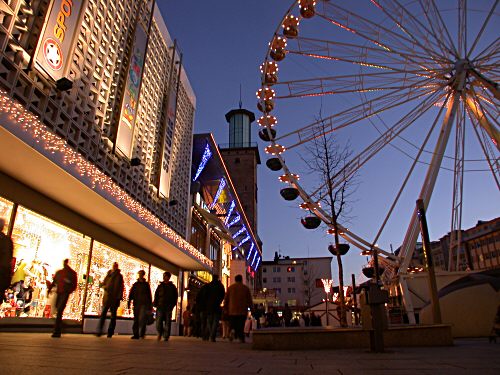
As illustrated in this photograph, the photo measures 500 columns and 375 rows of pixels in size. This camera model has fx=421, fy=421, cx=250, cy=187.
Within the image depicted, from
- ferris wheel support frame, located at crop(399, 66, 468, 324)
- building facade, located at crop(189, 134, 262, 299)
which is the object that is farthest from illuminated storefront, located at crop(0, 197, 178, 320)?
ferris wheel support frame, located at crop(399, 66, 468, 324)

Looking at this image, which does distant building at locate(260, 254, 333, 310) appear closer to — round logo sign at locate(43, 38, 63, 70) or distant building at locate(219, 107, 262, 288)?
distant building at locate(219, 107, 262, 288)

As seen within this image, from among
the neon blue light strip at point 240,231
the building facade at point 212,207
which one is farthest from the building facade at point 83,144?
the neon blue light strip at point 240,231

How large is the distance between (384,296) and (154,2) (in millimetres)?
17932

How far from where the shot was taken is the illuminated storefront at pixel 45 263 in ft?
35.2

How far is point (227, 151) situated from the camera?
76.7 metres

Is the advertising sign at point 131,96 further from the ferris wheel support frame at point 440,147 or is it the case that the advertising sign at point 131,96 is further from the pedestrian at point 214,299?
the ferris wheel support frame at point 440,147

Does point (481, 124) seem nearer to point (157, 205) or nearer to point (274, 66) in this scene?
point (274, 66)

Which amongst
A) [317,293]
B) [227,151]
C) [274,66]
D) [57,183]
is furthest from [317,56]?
[317,293]

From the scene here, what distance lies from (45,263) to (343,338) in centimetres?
868

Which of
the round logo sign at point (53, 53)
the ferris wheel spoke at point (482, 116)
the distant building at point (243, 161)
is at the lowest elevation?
the round logo sign at point (53, 53)

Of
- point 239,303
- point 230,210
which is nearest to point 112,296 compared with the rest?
point 239,303

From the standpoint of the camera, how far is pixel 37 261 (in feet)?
38.4

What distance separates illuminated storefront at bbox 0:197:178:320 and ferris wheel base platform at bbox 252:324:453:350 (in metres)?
6.75

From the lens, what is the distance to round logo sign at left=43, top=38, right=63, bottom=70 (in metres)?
11.1
